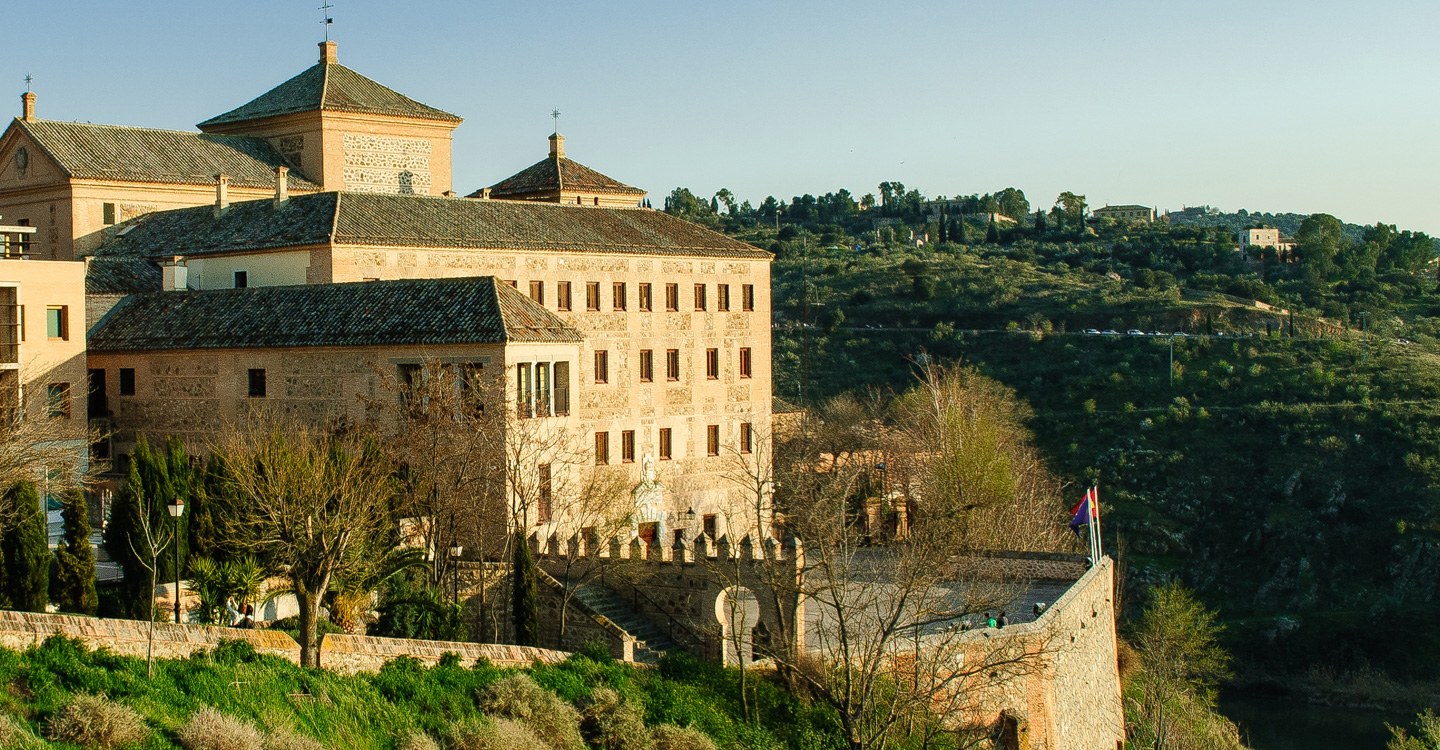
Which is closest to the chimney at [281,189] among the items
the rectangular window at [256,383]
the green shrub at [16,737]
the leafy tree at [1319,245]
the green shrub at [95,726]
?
the rectangular window at [256,383]

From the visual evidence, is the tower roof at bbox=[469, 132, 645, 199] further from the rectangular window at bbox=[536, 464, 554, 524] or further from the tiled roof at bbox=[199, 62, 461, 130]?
the rectangular window at bbox=[536, 464, 554, 524]

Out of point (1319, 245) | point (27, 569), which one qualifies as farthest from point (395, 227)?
point (1319, 245)

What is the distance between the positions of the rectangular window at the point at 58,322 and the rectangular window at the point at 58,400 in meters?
0.91

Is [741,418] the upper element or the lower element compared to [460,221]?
lower

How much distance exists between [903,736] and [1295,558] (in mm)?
32955

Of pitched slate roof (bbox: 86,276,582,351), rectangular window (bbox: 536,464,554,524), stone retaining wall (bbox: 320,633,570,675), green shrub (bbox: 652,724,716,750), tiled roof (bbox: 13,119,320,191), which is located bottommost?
green shrub (bbox: 652,724,716,750)

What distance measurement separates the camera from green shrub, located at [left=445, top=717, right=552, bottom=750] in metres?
17.2

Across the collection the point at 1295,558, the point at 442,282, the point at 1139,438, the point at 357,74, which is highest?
the point at 357,74

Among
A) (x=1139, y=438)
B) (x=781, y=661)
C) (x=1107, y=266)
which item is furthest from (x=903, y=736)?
(x=1107, y=266)

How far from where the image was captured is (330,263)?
30.5 meters

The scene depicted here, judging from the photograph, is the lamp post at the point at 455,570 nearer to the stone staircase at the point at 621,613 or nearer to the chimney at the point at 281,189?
the stone staircase at the point at 621,613

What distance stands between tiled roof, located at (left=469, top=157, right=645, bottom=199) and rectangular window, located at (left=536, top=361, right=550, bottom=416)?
13.8 metres

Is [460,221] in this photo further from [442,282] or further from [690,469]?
[690,469]

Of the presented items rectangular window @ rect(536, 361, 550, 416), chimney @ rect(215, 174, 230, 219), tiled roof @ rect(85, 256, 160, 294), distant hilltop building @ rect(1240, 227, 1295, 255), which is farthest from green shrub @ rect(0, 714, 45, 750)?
distant hilltop building @ rect(1240, 227, 1295, 255)
